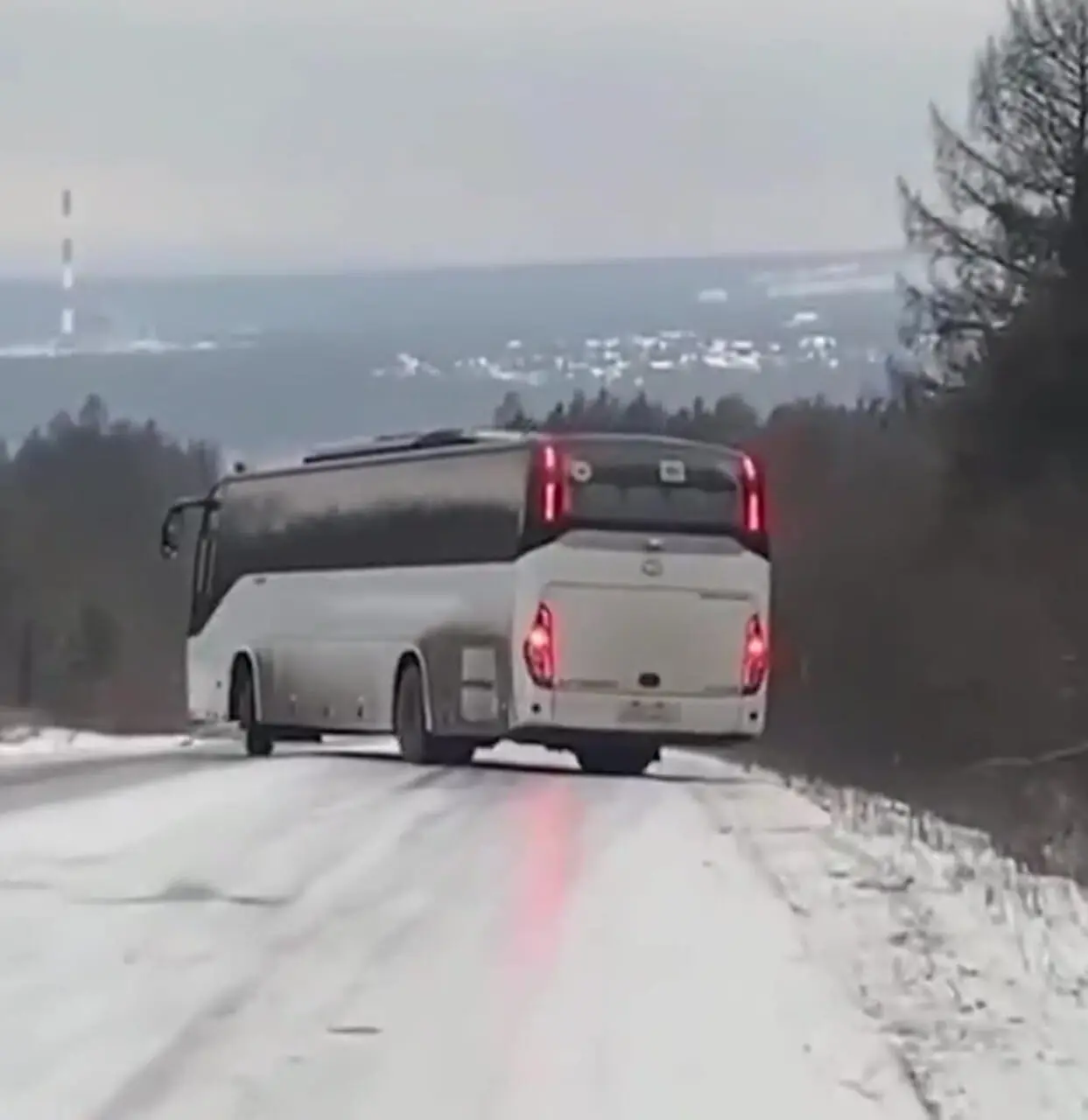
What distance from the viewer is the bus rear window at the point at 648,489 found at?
99.6ft

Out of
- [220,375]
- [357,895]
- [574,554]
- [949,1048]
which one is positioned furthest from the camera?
[220,375]

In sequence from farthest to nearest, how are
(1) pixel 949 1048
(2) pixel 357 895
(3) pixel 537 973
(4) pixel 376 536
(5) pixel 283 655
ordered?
(5) pixel 283 655 < (4) pixel 376 536 < (2) pixel 357 895 < (3) pixel 537 973 < (1) pixel 949 1048

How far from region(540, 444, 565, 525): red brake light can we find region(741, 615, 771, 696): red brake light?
7.42 feet

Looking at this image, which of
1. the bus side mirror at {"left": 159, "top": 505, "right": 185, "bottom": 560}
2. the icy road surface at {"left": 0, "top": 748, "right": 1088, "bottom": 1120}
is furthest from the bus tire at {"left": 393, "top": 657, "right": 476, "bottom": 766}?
the icy road surface at {"left": 0, "top": 748, "right": 1088, "bottom": 1120}

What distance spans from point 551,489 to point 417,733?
3.58 metres

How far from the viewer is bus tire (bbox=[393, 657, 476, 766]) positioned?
32.2 metres

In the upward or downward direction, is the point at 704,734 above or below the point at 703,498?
below

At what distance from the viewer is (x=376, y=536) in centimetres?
3509

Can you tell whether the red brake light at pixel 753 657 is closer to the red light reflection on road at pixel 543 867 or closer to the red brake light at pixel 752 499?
the red brake light at pixel 752 499

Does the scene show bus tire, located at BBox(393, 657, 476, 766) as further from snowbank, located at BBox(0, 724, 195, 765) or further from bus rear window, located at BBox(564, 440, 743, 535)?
snowbank, located at BBox(0, 724, 195, 765)

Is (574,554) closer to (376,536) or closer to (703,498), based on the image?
(703,498)

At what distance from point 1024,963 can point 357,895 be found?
384 centimetres

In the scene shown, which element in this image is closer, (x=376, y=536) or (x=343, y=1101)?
(x=343, y=1101)

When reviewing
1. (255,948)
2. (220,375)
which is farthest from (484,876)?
(220,375)
